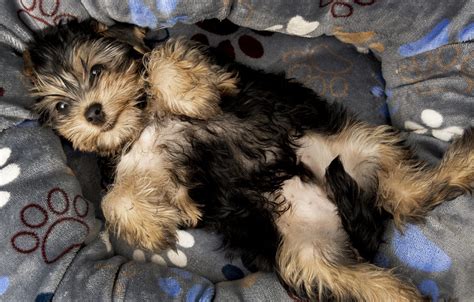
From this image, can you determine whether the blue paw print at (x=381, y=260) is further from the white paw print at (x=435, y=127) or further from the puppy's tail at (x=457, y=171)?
the white paw print at (x=435, y=127)

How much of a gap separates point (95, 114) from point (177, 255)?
1.06 m

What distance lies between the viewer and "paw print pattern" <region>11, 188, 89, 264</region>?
2391mm

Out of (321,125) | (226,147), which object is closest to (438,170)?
(321,125)

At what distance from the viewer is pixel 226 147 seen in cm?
235

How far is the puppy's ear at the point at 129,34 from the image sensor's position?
2.44m

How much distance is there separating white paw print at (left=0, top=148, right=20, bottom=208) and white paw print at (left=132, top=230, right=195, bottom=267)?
0.78 m

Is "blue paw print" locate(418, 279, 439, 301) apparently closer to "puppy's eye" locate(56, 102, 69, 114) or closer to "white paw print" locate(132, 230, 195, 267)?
"white paw print" locate(132, 230, 195, 267)

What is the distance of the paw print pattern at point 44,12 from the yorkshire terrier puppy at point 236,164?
14 centimetres

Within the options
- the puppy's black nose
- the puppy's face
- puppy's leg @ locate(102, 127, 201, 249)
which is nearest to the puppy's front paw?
puppy's leg @ locate(102, 127, 201, 249)

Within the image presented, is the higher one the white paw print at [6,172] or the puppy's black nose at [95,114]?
the puppy's black nose at [95,114]

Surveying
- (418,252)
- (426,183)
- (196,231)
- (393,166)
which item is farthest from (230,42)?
(418,252)

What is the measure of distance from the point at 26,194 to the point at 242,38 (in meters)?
1.57

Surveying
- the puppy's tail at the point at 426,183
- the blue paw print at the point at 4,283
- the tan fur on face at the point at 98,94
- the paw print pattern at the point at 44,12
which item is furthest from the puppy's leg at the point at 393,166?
the blue paw print at the point at 4,283

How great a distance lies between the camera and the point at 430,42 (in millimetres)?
2646
